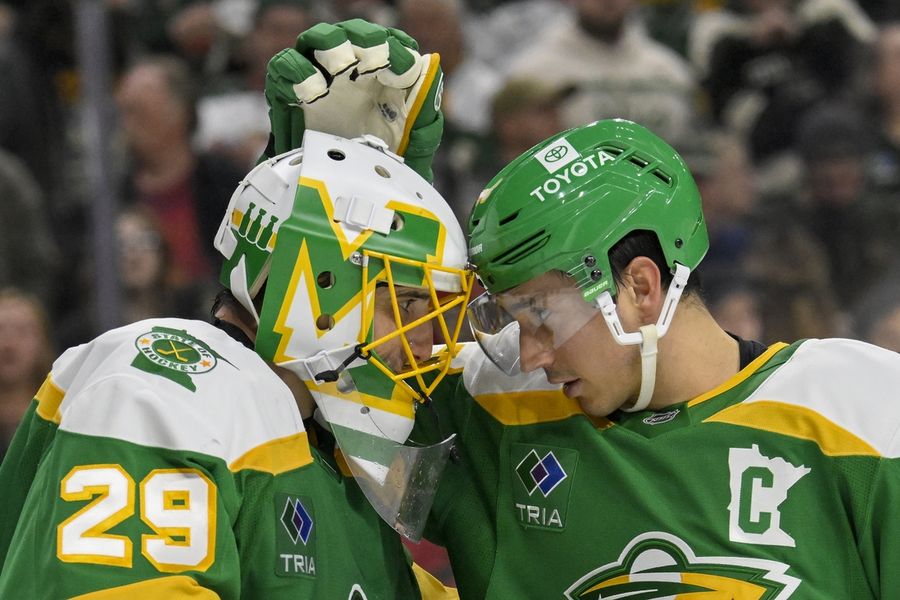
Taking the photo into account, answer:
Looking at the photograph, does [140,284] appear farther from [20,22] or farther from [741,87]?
[741,87]

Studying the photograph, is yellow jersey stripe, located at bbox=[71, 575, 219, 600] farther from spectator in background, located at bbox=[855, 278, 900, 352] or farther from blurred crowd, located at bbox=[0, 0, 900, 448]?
spectator in background, located at bbox=[855, 278, 900, 352]

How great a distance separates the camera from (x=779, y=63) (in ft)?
20.3

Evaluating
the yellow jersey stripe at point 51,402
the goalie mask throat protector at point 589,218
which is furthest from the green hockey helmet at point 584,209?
the yellow jersey stripe at point 51,402

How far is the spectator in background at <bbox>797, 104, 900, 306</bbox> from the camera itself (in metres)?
5.47

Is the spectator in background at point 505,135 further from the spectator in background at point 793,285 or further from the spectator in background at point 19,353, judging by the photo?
the spectator in background at point 19,353

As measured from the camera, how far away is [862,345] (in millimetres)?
2705

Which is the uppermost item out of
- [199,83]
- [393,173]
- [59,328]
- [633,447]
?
[393,173]

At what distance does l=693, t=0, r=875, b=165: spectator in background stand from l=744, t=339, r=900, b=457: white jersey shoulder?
347cm

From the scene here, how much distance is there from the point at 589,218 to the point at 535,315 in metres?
0.21

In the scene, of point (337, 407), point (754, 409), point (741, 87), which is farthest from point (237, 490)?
point (741, 87)

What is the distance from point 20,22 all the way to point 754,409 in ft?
13.3

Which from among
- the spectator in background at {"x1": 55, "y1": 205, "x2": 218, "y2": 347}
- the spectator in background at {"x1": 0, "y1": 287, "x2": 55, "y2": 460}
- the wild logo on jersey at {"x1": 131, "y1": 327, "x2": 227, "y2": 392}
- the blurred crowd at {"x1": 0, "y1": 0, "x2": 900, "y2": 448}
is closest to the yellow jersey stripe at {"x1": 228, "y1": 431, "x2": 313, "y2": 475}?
the wild logo on jersey at {"x1": 131, "y1": 327, "x2": 227, "y2": 392}

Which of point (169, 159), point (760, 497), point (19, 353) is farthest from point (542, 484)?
point (169, 159)

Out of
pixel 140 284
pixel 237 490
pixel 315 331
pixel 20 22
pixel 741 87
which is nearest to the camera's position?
pixel 237 490
